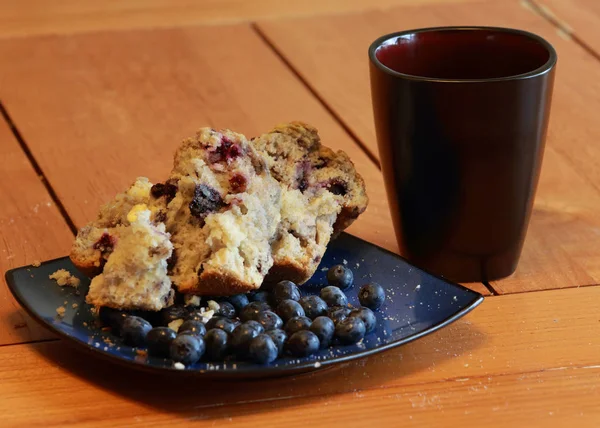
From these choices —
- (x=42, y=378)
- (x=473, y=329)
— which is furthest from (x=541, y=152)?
(x=42, y=378)

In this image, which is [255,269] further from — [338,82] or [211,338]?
[338,82]

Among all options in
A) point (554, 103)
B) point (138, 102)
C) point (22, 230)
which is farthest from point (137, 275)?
point (554, 103)

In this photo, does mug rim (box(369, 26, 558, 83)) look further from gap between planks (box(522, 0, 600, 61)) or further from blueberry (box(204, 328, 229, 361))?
gap between planks (box(522, 0, 600, 61))

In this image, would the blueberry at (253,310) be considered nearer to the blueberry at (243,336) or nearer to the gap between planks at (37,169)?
the blueberry at (243,336)

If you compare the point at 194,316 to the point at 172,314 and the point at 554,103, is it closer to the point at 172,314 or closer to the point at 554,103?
the point at 172,314

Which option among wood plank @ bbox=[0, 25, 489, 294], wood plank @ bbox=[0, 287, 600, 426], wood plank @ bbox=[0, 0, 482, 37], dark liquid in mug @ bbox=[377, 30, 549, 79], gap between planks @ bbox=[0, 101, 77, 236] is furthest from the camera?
wood plank @ bbox=[0, 0, 482, 37]

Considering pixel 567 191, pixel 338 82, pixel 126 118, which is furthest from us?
pixel 338 82

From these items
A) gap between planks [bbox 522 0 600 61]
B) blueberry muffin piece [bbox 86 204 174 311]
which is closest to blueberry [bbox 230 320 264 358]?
blueberry muffin piece [bbox 86 204 174 311]
